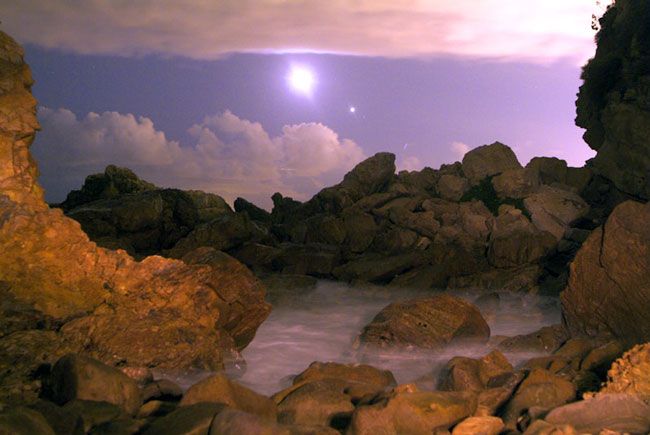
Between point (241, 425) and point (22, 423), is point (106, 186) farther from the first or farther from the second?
point (241, 425)

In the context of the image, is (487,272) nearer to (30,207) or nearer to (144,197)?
(144,197)

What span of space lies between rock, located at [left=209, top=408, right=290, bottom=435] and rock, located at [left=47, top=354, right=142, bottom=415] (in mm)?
1560

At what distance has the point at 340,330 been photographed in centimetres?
1708

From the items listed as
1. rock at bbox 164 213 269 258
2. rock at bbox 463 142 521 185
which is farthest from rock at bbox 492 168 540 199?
rock at bbox 164 213 269 258

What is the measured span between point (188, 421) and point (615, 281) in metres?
8.45

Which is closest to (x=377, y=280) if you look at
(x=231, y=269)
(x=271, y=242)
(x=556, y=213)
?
(x=271, y=242)

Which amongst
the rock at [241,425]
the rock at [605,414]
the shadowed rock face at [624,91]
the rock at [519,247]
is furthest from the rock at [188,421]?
the shadowed rock face at [624,91]

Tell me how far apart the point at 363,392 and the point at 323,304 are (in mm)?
13672

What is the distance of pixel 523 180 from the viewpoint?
98.7ft

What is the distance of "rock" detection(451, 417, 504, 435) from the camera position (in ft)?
20.6

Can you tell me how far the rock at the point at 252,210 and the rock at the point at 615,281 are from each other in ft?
82.9

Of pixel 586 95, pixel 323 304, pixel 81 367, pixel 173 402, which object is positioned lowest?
pixel 323 304

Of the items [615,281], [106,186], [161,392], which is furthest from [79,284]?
[106,186]

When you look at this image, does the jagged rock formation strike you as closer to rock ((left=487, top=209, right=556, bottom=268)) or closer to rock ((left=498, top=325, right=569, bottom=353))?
rock ((left=487, top=209, right=556, bottom=268))
